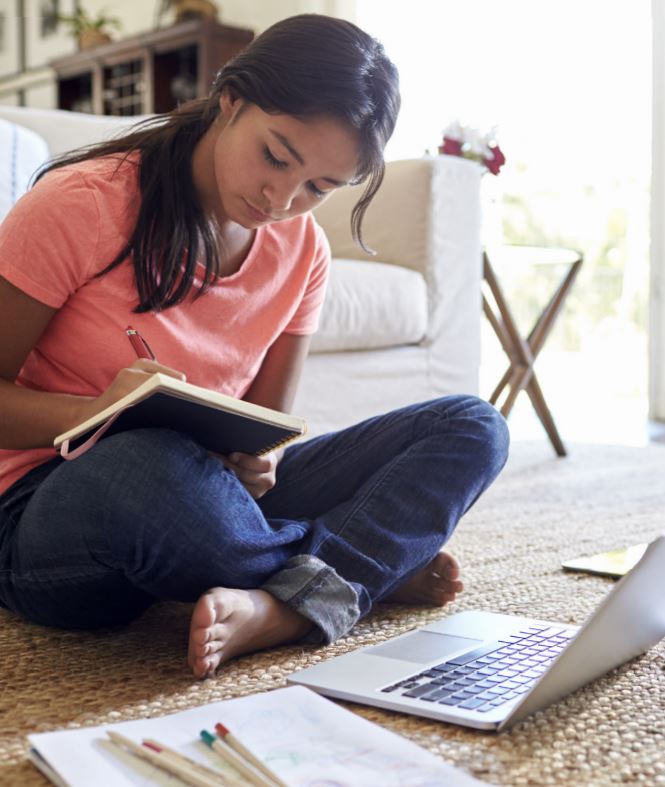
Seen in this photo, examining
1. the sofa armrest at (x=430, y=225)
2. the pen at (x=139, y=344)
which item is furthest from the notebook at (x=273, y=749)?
the sofa armrest at (x=430, y=225)

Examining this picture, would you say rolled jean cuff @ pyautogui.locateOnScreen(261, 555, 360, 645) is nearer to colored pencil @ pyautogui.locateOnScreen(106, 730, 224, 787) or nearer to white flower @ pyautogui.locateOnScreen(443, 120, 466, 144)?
colored pencil @ pyautogui.locateOnScreen(106, 730, 224, 787)

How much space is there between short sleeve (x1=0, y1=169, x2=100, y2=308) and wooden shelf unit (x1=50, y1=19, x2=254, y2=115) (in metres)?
3.34

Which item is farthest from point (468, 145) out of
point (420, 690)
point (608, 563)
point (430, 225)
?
point (420, 690)

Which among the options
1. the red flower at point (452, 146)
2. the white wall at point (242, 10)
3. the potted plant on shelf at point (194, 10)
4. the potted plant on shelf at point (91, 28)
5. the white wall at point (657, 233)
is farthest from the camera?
the potted plant on shelf at point (91, 28)

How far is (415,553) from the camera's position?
112cm

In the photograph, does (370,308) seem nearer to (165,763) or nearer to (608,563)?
(608,563)

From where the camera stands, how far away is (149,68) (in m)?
4.91

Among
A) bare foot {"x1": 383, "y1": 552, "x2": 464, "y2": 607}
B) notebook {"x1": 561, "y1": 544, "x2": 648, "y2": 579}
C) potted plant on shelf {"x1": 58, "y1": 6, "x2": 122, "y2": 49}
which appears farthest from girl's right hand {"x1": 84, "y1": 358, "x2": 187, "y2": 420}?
potted plant on shelf {"x1": 58, "y1": 6, "x2": 122, "y2": 49}

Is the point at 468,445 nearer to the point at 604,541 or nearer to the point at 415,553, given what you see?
the point at 415,553

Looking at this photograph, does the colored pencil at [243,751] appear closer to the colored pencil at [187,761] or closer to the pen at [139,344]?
the colored pencil at [187,761]

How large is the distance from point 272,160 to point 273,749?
564mm

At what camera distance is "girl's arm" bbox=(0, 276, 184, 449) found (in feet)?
3.10

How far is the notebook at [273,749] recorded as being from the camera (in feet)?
2.22

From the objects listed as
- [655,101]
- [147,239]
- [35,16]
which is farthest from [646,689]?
[35,16]
